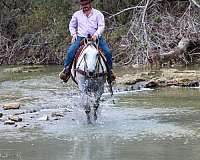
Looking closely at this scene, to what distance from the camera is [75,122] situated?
908 centimetres

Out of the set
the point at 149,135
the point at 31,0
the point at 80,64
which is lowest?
the point at 149,135

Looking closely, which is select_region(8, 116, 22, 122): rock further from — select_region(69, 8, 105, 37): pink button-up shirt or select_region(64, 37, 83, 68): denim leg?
select_region(69, 8, 105, 37): pink button-up shirt

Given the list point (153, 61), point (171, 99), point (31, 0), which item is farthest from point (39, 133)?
point (31, 0)

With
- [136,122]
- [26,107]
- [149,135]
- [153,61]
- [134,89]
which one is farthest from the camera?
[153,61]

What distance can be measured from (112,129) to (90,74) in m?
1.05

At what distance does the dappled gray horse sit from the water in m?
0.28

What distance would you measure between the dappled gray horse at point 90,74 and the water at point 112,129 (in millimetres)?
276

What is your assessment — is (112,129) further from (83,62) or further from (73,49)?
(73,49)

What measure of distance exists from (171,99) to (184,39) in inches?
276

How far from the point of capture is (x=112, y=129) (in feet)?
27.1

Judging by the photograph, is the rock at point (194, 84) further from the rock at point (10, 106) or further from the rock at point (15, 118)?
the rock at point (15, 118)

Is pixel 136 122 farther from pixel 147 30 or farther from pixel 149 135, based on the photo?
pixel 147 30

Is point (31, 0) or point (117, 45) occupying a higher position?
point (31, 0)

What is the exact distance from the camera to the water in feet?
21.8
